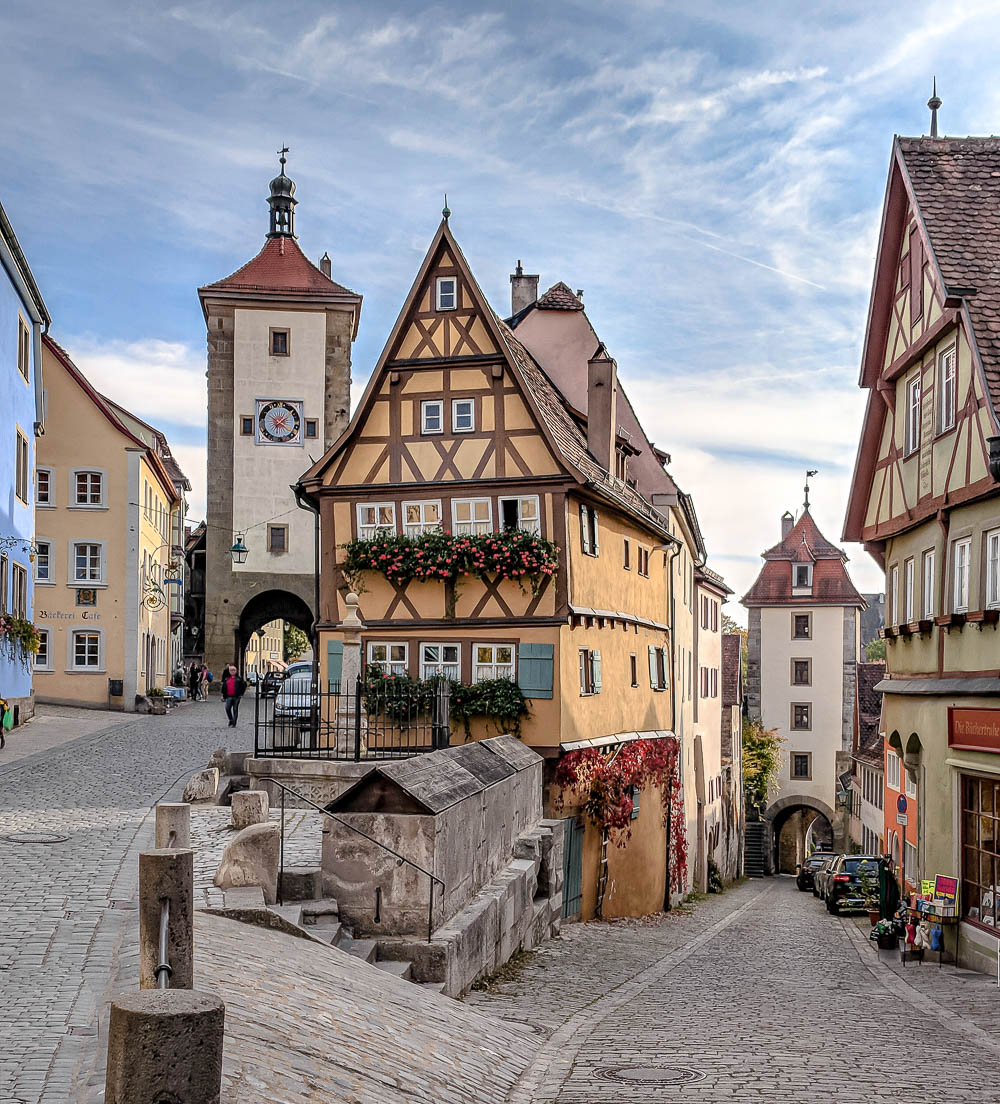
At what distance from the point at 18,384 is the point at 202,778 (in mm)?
15933

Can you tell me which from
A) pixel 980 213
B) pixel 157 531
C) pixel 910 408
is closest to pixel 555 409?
pixel 910 408

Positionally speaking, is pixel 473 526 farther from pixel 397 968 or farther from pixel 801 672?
pixel 801 672

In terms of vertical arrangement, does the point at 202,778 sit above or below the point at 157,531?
below

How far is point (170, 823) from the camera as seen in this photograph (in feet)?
34.8

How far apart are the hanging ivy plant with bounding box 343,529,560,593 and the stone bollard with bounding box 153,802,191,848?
12.1 m

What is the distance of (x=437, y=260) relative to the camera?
2389 centimetres

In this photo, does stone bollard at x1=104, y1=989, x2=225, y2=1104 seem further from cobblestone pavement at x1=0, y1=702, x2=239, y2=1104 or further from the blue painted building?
the blue painted building

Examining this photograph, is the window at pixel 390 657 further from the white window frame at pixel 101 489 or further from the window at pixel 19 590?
the white window frame at pixel 101 489

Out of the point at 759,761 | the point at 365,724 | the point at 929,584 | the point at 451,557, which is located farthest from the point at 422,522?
the point at 759,761

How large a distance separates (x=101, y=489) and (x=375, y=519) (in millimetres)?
21534

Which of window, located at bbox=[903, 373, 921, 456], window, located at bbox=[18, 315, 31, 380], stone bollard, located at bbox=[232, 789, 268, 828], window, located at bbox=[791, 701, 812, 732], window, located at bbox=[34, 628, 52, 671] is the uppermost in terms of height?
window, located at bbox=[18, 315, 31, 380]

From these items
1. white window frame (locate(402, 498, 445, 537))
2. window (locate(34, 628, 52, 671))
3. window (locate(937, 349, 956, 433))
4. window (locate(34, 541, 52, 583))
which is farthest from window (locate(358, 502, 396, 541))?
window (locate(34, 541, 52, 583))

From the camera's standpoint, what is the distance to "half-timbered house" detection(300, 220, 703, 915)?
74.3 ft

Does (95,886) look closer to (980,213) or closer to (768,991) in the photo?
(768,991)
